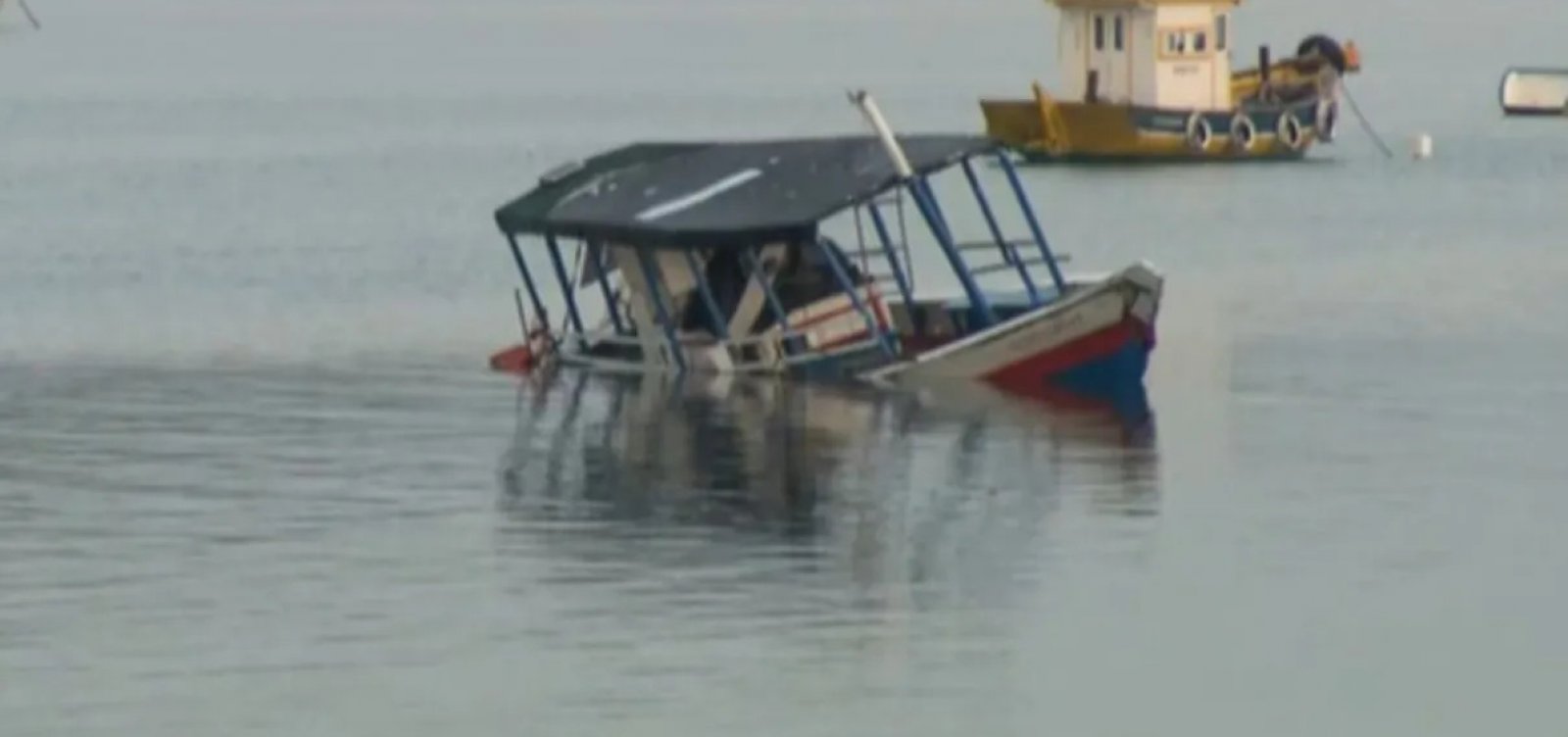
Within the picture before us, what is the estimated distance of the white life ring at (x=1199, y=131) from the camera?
69875mm

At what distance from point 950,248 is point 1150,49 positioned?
109 ft

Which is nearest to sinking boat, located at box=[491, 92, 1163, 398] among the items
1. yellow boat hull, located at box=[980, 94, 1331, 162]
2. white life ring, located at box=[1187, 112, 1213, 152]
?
white life ring, located at box=[1187, 112, 1213, 152]

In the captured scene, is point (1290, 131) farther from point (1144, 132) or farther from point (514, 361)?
point (514, 361)

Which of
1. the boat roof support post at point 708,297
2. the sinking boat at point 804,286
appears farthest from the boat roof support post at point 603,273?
the boat roof support post at point 708,297

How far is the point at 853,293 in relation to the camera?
36.6 meters

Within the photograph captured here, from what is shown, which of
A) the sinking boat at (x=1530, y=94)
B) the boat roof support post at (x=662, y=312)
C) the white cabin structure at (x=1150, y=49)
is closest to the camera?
the boat roof support post at (x=662, y=312)

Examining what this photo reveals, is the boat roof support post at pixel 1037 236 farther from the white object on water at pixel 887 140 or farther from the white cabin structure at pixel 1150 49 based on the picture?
the white cabin structure at pixel 1150 49

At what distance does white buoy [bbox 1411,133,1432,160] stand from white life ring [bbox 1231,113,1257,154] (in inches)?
422

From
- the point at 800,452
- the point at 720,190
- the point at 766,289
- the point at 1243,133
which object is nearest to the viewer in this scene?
the point at 800,452

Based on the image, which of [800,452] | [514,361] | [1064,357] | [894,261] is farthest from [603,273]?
[800,452]

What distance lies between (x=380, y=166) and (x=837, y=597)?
58.7m

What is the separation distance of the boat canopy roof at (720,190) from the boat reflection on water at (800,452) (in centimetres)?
127

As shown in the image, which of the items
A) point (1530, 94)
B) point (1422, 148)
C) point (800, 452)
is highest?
point (1530, 94)

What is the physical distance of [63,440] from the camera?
112 ft
